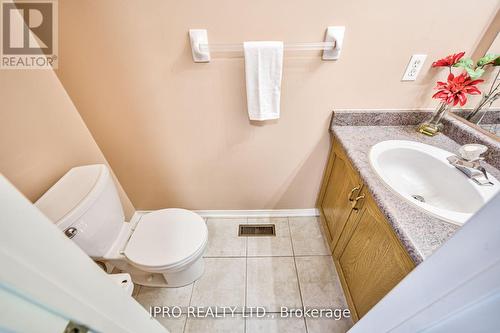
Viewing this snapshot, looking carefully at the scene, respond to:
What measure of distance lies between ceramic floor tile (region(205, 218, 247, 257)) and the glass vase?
4.29ft

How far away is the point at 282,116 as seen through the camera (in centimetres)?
114

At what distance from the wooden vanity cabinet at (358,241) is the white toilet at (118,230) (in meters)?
0.79

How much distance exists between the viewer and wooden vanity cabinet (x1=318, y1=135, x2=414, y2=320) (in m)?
0.73

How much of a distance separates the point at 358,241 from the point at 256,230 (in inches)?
30.8

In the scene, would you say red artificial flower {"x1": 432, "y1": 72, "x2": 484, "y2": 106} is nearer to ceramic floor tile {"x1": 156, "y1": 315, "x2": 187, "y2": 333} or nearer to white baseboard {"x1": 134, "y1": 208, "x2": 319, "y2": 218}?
white baseboard {"x1": 134, "y1": 208, "x2": 319, "y2": 218}

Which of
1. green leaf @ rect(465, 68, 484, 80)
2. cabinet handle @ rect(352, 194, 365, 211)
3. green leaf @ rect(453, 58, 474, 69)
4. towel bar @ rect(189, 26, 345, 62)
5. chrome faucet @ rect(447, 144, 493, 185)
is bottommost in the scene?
cabinet handle @ rect(352, 194, 365, 211)

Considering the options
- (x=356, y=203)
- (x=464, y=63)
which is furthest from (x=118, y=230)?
(x=464, y=63)

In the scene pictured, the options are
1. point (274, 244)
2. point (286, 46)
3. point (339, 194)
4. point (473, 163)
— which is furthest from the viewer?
point (274, 244)

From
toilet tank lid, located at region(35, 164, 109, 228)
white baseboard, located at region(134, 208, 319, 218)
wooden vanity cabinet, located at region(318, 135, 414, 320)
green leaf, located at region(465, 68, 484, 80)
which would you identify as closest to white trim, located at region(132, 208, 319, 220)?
white baseboard, located at region(134, 208, 319, 218)

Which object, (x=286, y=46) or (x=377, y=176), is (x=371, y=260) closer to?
(x=377, y=176)

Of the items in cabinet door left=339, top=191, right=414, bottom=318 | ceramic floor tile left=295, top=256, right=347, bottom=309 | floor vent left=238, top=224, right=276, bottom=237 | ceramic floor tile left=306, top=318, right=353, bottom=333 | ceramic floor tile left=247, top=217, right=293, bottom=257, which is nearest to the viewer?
cabinet door left=339, top=191, right=414, bottom=318

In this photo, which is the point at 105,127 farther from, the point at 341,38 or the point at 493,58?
the point at 493,58

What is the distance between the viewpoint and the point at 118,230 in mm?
1056

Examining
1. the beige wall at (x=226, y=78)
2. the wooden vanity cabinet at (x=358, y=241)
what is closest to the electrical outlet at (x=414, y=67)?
the beige wall at (x=226, y=78)
